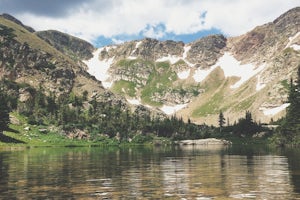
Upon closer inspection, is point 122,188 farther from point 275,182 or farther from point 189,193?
point 275,182

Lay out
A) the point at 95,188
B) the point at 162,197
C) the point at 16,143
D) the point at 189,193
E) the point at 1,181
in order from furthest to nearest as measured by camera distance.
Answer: the point at 16,143 < the point at 1,181 < the point at 95,188 < the point at 189,193 < the point at 162,197

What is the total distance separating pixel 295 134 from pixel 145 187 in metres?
128

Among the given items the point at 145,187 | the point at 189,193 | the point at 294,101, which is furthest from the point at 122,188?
the point at 294,101

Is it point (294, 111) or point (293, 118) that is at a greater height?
point (294, 111)

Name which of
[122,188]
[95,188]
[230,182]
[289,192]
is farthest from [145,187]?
[289,192]

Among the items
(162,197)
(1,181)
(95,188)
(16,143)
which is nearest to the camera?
(162,197)

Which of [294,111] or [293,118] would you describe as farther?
[293,118]

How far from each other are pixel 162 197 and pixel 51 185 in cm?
1354

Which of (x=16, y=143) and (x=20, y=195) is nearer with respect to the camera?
(x=20, y=195)

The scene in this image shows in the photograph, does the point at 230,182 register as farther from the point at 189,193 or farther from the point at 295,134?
the point at 295,134

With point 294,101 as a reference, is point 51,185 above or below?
below

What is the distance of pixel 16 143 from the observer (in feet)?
603

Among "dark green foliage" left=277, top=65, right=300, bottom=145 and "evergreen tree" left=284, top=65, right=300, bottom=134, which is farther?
"dark green foliage" left=277, top=65, right=300, bottom=145

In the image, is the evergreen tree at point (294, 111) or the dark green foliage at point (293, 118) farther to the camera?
the dark green foliage at point (293, 118)
